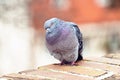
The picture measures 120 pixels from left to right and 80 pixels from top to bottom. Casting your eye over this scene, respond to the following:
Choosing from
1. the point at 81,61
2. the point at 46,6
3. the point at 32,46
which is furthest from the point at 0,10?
the point at 81,61

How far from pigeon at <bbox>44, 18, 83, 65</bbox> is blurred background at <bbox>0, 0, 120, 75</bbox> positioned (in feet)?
30.6

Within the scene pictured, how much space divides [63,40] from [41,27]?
38.7 feet

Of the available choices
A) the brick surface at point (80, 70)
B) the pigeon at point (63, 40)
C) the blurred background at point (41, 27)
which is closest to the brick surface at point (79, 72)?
the brick surface at point (80, 70)

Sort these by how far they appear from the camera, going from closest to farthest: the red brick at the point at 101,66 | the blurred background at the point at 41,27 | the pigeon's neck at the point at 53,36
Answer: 1. the red brick at the point at 101,66
2. the pigeon's neck at the point at 53,36
3. the blurred background at the point at 41,27

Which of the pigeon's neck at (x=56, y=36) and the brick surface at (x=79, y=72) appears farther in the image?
the pigeon's neck at (x=56, y=36)

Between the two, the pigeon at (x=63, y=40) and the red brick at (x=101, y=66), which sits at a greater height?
the pigeon at (x=63, y=40)

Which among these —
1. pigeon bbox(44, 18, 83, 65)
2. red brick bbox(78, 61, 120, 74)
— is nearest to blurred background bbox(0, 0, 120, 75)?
pigeon bbox(44, 18, 83, 65)

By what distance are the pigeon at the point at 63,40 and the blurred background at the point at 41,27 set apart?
9.32 metres

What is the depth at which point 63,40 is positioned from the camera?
336 cm

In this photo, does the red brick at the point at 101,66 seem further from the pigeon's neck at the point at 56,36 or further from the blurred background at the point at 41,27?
the blurred background at the point at 41,27

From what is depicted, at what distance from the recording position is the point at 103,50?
16406 mm

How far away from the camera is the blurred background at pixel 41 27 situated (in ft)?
44.1

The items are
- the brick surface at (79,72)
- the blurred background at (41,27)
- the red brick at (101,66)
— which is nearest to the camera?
the brick surface at (79,72)

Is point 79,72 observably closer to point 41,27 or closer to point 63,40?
point 63,40
